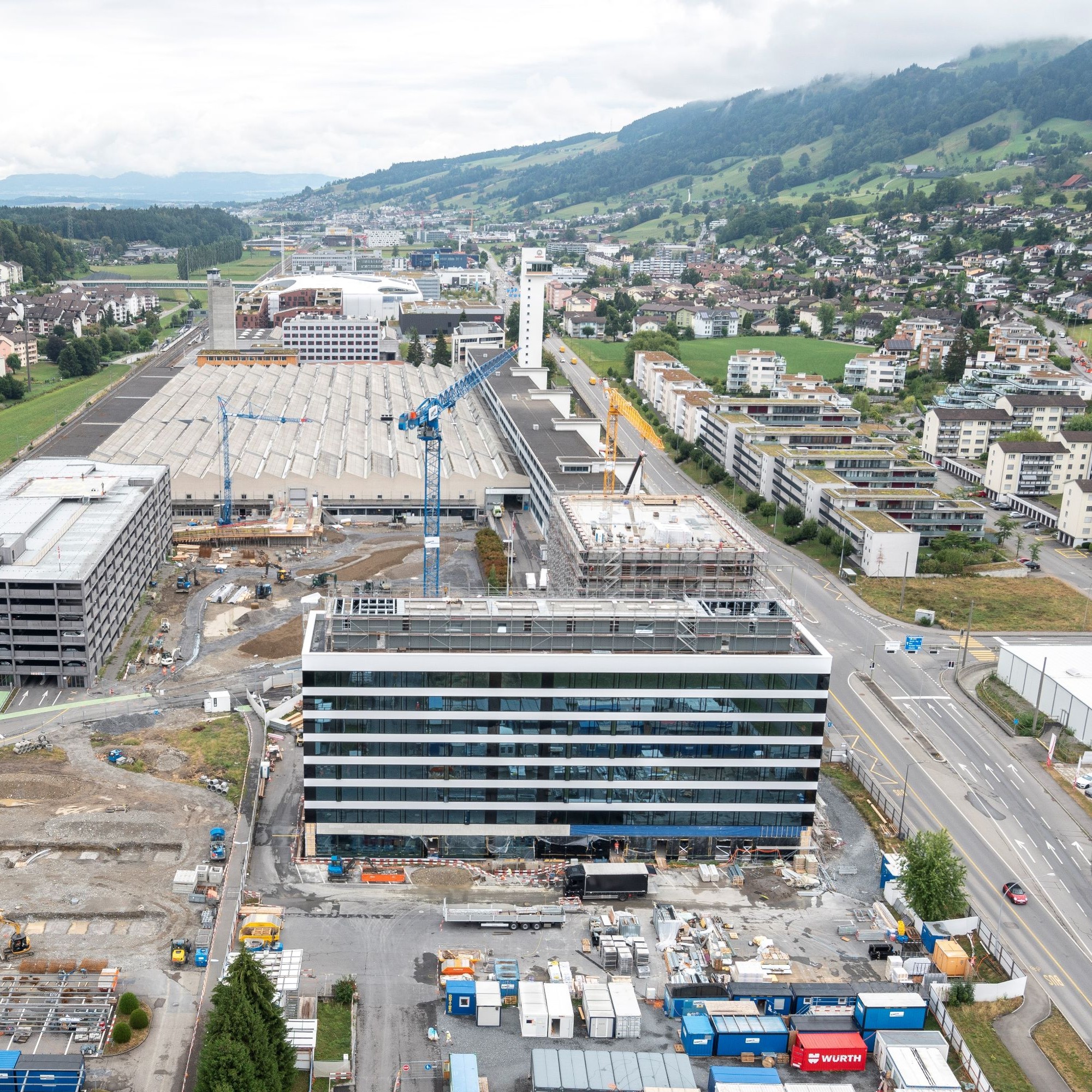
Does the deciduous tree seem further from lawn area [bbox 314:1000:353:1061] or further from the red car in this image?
lawn area [bbox 314:1000:353:1061]

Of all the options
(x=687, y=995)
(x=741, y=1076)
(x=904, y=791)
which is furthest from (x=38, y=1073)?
(x=904, y=791)

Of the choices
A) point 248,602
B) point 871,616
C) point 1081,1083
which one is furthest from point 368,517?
point 1081,1083

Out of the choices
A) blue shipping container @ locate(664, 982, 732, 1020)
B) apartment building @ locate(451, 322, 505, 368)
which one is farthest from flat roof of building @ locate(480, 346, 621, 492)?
blue shipping container @ locate(664, 982, 732, 1020)

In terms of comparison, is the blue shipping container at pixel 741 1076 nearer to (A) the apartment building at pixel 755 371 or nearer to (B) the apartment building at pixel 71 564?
(B) the apartment building at pixel 71 564

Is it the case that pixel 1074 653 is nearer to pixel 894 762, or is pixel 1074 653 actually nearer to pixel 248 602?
pixel 894 762

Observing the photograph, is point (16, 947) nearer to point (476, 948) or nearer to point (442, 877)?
point (442, 877)

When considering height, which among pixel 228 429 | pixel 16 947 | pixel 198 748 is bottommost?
pixel 198 748
